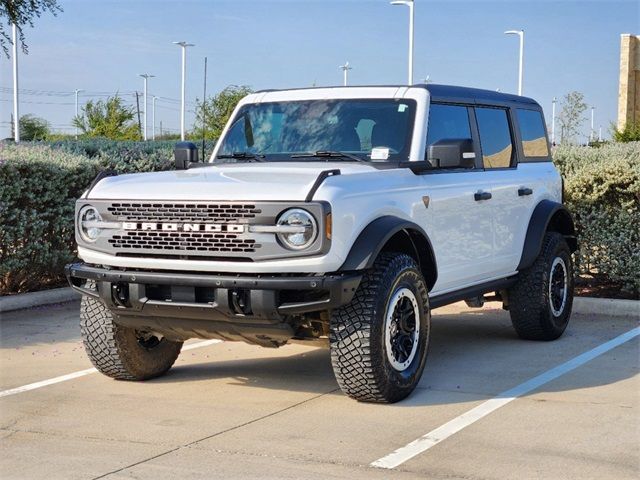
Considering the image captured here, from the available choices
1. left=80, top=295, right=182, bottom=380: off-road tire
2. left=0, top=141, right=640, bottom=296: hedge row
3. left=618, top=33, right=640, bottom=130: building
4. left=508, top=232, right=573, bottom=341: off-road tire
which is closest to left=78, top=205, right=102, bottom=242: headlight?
left=80, top=295, right=182, bottom=380: off-road tire

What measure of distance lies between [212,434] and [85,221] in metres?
1.73

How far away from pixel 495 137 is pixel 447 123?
94cm

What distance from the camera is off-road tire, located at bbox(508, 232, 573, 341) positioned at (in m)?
8.71

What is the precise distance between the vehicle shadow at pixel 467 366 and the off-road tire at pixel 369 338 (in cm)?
28

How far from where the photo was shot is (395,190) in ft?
22.3

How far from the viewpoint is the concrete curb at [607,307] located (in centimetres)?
1024

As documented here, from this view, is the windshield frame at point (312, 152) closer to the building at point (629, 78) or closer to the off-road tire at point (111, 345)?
the off-road tire at point (111, 345)

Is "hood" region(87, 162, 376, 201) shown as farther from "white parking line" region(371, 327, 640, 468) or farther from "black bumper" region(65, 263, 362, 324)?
"white parking line" region(371, 327, 640, 468)

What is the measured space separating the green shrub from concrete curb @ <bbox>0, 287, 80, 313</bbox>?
534cm

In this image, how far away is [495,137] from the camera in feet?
28.5

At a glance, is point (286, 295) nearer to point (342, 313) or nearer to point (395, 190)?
point (342, 313)

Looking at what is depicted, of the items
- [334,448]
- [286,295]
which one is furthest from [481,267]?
[334,448]

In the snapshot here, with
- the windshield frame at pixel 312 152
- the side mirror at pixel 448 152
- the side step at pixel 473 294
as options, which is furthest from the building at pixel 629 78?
the side mirror at pixel 448 152

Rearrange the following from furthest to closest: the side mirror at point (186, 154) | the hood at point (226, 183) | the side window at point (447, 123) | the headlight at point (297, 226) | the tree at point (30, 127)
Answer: the tree at point (30, 127), the side mirror at point (186, 154), the side window at point (447, 123), the hood at point (226, 183), the headlight at point (297, 226)
